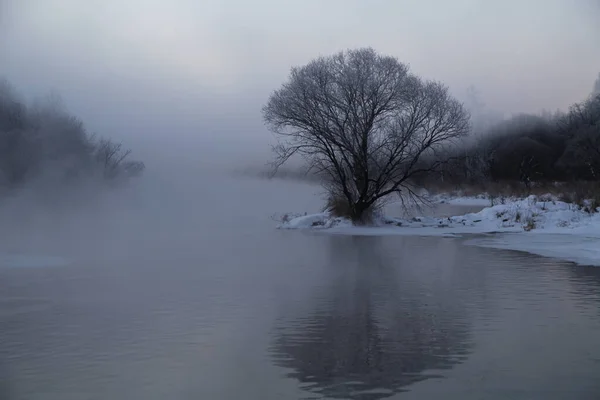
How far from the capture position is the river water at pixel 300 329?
6051mm

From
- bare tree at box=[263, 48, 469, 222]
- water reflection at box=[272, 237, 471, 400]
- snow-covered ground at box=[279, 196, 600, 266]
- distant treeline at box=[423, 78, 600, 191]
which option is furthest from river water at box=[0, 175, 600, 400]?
distant treeline at box=[423, 78, 600, 191]

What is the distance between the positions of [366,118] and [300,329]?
22343 millimetres

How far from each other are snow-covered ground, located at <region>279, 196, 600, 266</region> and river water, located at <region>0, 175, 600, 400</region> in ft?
7.42

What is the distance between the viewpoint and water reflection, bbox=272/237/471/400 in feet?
20.4

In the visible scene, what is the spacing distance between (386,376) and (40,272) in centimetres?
1082

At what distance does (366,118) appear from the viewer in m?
29.8

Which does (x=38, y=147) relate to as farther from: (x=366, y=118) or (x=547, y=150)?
(x=547, y=150)

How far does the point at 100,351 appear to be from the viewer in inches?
291

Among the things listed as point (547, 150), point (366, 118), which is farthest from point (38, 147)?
point (547, 150)

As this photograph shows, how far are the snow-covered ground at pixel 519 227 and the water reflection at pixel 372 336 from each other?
622 centimetres

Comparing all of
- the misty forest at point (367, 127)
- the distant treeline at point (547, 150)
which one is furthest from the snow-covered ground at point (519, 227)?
the distant treeline at point (547, 150)

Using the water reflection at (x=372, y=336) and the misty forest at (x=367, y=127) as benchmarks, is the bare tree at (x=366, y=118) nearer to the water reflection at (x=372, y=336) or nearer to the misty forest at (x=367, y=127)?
the misty forest at (x=367, y=127)

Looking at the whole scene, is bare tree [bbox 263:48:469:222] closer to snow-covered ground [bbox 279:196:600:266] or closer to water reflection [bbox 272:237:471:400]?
snow-covered ground [bbox 279:196:600:266]

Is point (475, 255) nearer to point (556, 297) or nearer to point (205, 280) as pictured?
point (556, 297)
